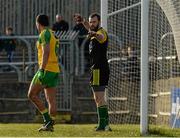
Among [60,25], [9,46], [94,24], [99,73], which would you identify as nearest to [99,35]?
[94,24]

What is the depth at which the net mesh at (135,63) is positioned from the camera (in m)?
17.4

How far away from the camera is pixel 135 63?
20.5 m

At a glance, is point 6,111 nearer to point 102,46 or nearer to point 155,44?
point 155,44

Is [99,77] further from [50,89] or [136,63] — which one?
[136,63]

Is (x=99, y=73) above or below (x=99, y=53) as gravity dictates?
below

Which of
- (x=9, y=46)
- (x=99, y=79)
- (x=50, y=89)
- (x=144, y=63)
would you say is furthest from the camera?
(x=9, y=46)

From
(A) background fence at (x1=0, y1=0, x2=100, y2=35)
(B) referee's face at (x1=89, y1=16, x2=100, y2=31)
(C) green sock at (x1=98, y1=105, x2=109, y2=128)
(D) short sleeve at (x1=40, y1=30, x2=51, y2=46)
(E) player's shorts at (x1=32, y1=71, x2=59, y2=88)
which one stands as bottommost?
(C) green sock at (x1=98, y1=105, x2=109, y2=128)

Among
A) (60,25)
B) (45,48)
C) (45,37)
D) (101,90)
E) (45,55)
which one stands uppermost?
(60,25)

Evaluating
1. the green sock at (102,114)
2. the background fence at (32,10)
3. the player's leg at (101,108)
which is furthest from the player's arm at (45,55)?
the background fence at (32,10)

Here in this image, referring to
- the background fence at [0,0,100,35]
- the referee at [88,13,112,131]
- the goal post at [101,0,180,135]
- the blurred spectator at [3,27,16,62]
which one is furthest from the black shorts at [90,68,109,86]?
the background fence at [0,0,100,35]

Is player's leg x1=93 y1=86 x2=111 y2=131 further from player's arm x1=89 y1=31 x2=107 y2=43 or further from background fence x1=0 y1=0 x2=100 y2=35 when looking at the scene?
background fence x1=0 y1=0 x2=100 y2=35

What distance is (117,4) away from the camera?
1894cm

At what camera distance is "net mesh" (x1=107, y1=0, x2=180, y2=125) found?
17422mm

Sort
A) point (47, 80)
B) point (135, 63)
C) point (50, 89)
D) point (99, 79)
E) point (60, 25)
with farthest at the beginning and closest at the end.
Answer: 1. point (60, 25)
2. point (135, 63)
3. point (50, 89)
4. point (47, 80)
5. point (99, 79)
